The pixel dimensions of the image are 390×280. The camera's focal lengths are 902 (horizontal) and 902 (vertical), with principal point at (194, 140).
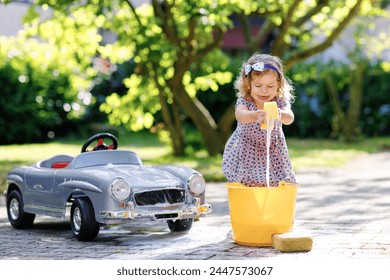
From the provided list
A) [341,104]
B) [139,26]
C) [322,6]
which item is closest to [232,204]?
[139,26]

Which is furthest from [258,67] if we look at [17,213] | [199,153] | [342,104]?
[342,104]

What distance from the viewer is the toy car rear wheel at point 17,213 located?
27.5 feet

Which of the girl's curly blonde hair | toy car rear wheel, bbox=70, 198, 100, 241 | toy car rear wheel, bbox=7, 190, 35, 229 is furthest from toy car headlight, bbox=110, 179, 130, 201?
toy car rear wheel, bbox=7, 190, 35, 229

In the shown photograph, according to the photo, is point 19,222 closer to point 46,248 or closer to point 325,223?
point 46,248

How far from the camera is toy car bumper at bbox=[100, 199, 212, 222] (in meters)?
7.17

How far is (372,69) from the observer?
2325 centimetres

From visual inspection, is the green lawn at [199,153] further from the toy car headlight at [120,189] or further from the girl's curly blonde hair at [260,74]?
the girl's curly blonde hair at [260,74]

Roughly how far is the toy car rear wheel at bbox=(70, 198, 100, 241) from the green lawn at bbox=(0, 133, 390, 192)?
4.67 meters

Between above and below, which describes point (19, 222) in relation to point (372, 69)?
below

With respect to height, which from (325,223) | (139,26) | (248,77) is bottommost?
(325,223)

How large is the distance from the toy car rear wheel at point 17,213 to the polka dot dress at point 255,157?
2180 millimetres

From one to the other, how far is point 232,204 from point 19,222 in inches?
95.1

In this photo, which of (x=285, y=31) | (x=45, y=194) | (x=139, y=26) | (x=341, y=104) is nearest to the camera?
(x=45, y=194)

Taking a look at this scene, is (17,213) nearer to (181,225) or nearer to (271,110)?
(181,225)
